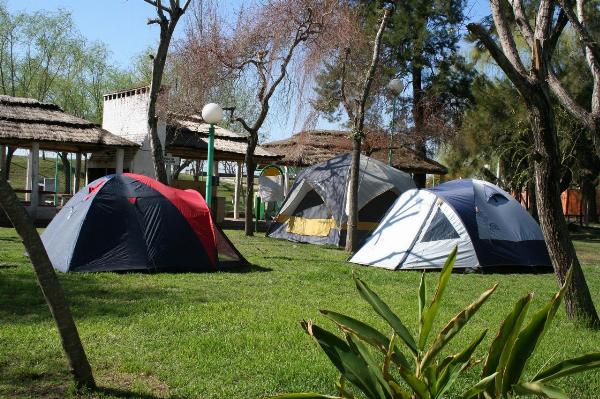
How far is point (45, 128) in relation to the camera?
61.1ft

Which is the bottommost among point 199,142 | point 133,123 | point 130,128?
point 199,142


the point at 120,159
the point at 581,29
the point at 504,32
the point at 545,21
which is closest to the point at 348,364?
the point at 504,32

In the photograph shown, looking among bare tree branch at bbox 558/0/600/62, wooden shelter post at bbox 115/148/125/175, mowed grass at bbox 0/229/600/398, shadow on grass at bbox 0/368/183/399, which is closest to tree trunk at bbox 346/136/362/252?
mowed grass at bbox 0/229/600/398

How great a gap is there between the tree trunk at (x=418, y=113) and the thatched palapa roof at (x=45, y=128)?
1018 cm

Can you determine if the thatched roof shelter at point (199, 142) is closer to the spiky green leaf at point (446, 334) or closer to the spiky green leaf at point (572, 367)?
the spiky green leaf at point (446, 334)

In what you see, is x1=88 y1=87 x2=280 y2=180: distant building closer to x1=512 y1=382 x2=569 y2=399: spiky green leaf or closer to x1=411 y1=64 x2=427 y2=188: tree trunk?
x1=411 y1=64 x2=427 y2=188: tree trunk

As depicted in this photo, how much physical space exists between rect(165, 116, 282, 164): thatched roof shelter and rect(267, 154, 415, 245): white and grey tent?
5633 mm

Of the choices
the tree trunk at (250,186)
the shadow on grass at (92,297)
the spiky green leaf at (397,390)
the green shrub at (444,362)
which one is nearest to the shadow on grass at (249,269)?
the shadow on grass at (92,297)

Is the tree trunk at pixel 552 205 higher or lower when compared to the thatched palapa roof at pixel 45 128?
lower

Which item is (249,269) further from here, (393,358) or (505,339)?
(505,339)

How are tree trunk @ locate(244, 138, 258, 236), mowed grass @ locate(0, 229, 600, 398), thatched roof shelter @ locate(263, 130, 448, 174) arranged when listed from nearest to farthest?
mowed grass @ locate(0, 229, 600, 398) → tree trunk @ locate(244, 138, 258, 236) → thatched roof shelter @ locate(263, 130, 448, 174)

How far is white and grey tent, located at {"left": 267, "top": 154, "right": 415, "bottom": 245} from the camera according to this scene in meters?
15.8

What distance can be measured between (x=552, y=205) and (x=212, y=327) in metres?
3.42

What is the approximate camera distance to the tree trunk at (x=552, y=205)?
5993 millimetres
